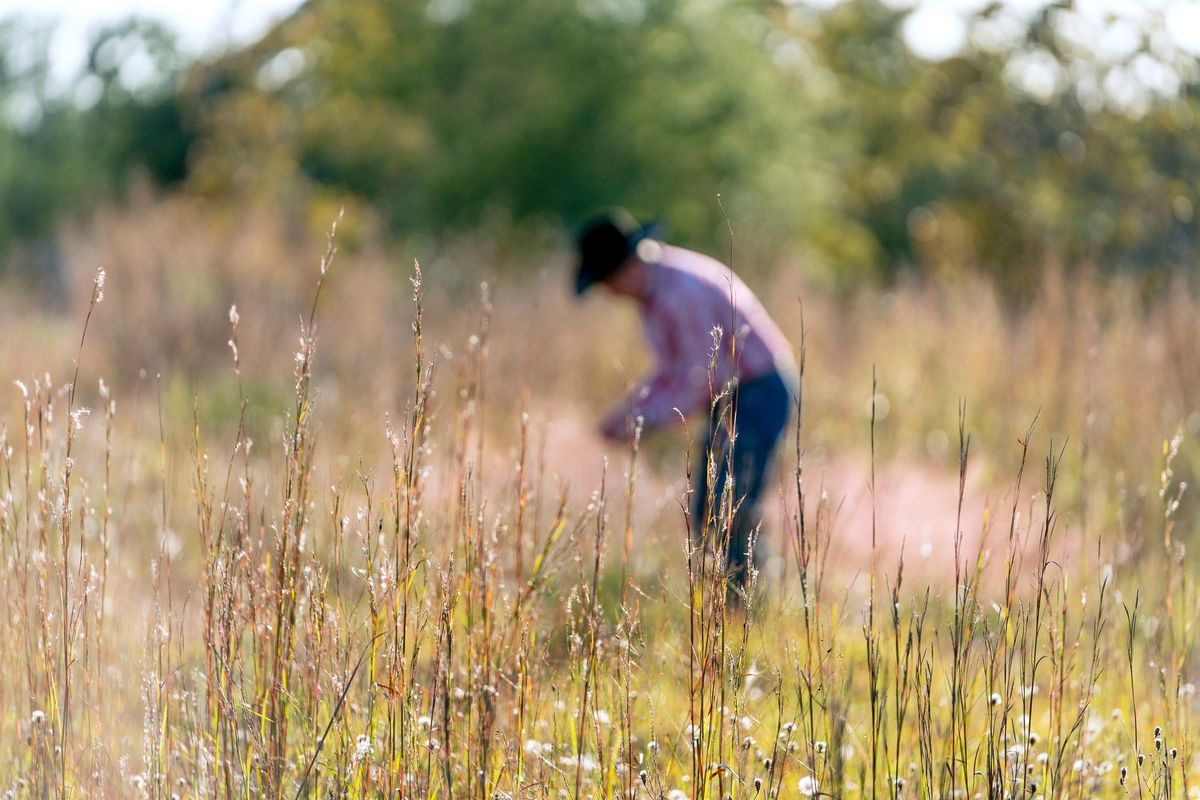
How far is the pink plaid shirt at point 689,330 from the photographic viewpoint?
17.0 ft

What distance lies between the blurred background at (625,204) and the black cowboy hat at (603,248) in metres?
0.98

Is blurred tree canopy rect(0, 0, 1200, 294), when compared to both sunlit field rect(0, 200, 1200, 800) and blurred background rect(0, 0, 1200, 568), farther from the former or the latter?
sunlit field rect(0, 200, 1200, 800)

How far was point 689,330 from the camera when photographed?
5266mm

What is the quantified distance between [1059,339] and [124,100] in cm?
2239

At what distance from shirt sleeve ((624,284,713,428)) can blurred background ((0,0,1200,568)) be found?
0.95 meters

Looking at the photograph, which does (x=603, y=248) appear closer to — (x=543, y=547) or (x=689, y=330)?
(x=689, y=330)

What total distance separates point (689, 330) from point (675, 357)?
0.57 feet

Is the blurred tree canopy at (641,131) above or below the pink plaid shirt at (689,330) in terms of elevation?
above

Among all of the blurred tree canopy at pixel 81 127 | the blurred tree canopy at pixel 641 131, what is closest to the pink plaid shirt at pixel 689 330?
the blurred tree canopy at pixel 641 131

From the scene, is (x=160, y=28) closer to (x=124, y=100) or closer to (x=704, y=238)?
(x=124, y=100)

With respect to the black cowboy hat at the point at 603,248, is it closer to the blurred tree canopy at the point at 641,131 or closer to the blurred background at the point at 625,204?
the blurred background at the point at 625,204

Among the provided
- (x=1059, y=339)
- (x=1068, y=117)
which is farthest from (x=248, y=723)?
(x=1068, y=117)

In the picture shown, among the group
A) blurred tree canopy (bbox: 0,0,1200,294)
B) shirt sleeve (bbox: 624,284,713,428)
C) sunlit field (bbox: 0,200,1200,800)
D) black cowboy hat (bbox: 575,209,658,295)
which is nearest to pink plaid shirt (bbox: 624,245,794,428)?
shirt sleeve (bbox: 624,284,713,428)

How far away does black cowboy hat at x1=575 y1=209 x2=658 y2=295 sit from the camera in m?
5.22
